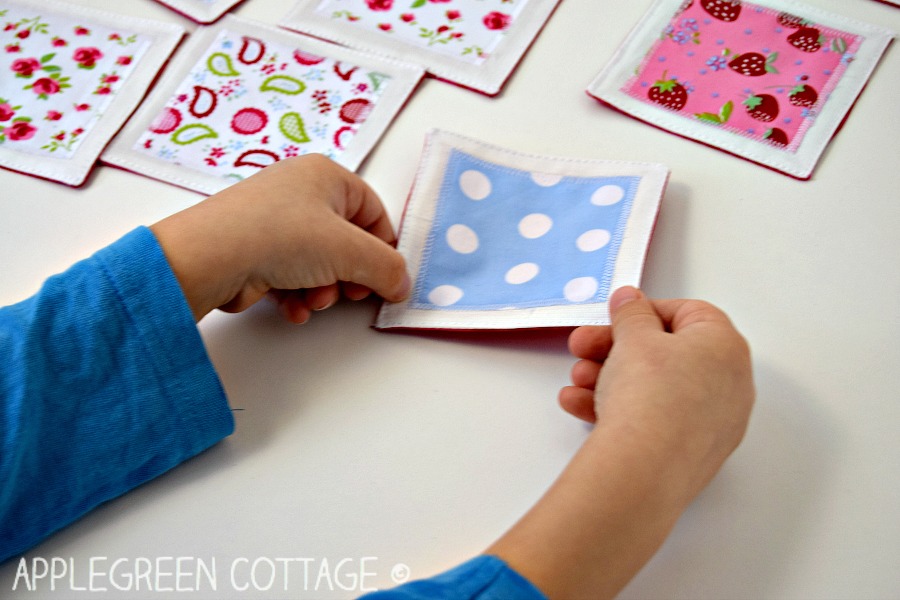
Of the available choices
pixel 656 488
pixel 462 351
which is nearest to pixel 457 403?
pixel 462 351

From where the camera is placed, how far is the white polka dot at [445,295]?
73 cm

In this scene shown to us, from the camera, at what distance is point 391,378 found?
27.7 inches

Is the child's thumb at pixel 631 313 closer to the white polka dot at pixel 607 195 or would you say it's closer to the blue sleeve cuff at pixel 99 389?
the white polka dot at pixel 607 195

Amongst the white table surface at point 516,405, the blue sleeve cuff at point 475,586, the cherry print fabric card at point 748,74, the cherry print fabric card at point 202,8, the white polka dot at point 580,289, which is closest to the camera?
the blue sleeve cuff at point 475,586

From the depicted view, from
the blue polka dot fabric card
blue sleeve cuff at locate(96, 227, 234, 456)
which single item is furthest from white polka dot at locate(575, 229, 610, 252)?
blue sleeve cuff at locate(96, 227, 234, 456)

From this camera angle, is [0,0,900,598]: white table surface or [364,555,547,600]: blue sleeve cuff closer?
[364,555,547,600]: blue sleeve cuff

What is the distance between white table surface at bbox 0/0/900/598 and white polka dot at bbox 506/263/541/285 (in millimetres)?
55

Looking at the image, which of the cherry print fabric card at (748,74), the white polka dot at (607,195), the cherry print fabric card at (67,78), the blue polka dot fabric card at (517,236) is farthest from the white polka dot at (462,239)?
the cherry print fabric card at (67,78)

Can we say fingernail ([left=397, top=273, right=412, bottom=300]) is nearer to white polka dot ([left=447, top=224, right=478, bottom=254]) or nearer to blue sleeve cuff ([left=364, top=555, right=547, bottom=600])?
white polka dot ([left=447, top=224, right=478, bottom=254])

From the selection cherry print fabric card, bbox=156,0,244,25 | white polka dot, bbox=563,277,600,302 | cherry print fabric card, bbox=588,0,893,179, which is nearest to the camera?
white polka dot, bbox=563,277,600,302

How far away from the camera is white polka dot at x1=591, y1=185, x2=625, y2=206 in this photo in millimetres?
772

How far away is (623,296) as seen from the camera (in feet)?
2.24

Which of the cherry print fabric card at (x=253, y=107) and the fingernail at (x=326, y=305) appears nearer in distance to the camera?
the fingernail at (x=326, y=305)

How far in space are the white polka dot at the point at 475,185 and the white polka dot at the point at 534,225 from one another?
5 cm
